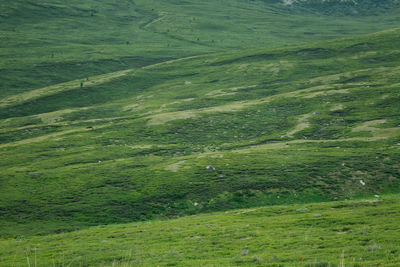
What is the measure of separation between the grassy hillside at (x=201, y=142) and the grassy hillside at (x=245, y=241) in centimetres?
725

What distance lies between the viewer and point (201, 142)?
66.0 meters

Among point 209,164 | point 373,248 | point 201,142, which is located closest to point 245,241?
point 373,248

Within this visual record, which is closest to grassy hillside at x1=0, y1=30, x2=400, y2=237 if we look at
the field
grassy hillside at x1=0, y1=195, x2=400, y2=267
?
the field

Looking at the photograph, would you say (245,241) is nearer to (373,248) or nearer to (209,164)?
(373,248)

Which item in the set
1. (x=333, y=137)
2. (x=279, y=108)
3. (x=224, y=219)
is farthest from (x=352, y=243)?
(x=279, y=108)

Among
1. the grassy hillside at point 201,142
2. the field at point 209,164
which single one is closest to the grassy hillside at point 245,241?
the field at point 209,164

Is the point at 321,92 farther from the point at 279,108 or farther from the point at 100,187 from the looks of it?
the point at 100,187

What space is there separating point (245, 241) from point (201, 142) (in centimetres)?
4458

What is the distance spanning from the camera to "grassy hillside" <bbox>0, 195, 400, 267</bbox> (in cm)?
1691

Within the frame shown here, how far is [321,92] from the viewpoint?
8862 cm

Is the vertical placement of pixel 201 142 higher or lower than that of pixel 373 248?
lower

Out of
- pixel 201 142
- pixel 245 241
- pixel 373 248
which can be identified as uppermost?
pixel 373 248

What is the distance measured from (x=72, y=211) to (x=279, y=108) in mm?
57635

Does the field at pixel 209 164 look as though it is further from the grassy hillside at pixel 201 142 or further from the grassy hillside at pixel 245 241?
the grassy hillside at pixel 201 142
